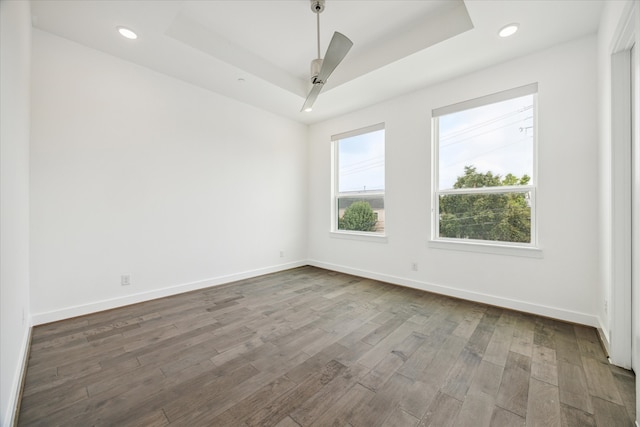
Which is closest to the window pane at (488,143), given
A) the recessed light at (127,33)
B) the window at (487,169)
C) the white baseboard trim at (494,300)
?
the window at (487,169)

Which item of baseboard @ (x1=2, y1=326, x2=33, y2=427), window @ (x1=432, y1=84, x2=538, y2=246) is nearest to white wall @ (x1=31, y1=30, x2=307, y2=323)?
baseboard @ (x1=2, y1=326, x2=33, y2=427)

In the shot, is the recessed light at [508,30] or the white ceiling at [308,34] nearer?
the white ceiling at [308,34]

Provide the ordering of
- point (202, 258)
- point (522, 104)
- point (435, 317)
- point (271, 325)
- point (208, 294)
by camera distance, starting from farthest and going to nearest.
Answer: point (202, 258) → point (208, 294) → point (522, 104) → point (435, 317) → point (271, 325)

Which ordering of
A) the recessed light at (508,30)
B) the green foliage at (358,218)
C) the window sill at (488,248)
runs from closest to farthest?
the recessed light at (508,30) → the window sill at (488,248) → the green foliage at (358,218)

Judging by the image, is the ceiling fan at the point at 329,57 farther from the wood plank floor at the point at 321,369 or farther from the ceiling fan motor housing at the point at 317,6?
the wood plank floor at the point at 321,369

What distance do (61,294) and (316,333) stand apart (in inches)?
99.8

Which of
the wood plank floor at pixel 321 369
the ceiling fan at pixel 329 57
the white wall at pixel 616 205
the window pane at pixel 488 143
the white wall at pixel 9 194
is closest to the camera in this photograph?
the white wall at pixel 9 194

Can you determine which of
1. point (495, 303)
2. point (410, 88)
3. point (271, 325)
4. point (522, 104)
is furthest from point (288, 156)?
point (495, 303)

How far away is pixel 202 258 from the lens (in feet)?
11.8

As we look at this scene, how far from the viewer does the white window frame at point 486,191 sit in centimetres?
273

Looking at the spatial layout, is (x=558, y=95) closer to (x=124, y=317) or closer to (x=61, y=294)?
(x=124, y=317)

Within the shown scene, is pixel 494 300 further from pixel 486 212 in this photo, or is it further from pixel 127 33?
pixel 127 33

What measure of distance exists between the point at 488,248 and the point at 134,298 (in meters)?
4.11

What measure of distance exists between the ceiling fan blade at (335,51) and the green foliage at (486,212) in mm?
2254
